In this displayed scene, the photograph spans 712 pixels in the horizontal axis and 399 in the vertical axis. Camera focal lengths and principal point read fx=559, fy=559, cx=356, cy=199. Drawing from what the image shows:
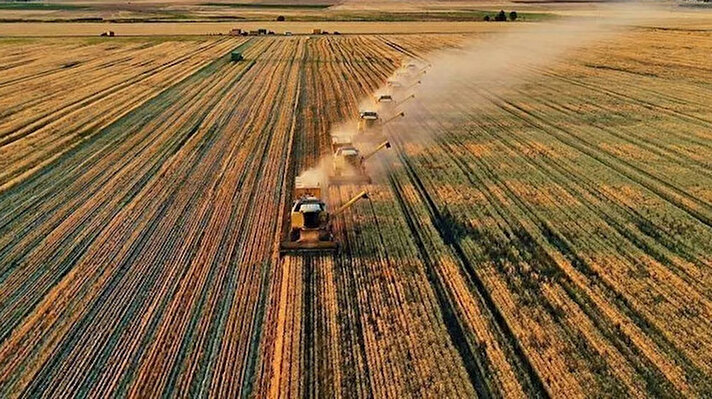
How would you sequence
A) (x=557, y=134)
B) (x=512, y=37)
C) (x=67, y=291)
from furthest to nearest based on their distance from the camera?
(x=512, y=37) → (x=557, y=134) → (x=67, y=291)

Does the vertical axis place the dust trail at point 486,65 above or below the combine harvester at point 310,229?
below

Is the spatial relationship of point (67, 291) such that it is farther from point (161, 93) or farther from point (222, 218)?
point (161, 93)

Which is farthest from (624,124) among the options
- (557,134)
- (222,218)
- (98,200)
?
(98,200)

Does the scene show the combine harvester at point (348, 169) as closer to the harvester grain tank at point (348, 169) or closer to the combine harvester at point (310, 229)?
the harvester grain tank at point (348, 169)

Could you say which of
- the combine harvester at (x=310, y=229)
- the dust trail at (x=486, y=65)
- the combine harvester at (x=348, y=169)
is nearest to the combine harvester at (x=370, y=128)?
the dust trail at (x=486, y=65)

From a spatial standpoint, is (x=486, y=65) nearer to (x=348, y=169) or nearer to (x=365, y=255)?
(x=348, y=169)

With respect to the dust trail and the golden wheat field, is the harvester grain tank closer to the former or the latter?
the golden wheat field

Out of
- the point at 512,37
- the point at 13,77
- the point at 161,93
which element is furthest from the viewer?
the point at 512,37

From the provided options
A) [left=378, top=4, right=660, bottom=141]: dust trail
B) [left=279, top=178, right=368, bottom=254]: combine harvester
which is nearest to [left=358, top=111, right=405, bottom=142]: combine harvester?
[left=378, top=4, right=660, bottom=141]: dust trail
